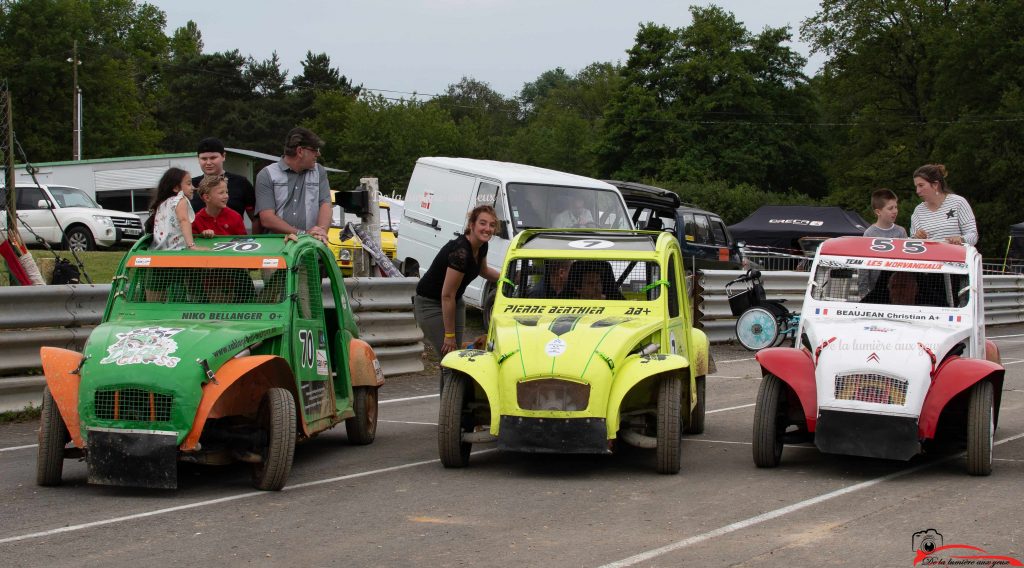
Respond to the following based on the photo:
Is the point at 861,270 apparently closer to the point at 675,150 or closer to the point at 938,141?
the point at 938,141

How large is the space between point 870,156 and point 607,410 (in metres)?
60.0

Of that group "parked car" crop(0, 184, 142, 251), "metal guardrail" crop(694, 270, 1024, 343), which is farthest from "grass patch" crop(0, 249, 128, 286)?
"metal guardrail" crop(694, 270, 1024, 343)

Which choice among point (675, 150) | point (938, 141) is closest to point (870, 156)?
point (938, 141)

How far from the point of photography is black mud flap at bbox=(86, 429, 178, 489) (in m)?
7.04

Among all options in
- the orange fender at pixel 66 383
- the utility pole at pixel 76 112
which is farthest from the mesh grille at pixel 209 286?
the utility pole at pixel 76 112

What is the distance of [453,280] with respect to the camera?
32.2 ft

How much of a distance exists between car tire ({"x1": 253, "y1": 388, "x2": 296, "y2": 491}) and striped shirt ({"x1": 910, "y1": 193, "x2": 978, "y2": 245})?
5.65 meters

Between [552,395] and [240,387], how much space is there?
2.00 metres

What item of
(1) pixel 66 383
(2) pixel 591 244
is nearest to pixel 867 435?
(2) pixel 591 244

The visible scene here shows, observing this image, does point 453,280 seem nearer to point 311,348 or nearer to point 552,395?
point 311,348

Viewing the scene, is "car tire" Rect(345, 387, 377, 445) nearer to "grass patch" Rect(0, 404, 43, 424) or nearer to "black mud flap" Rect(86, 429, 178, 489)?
"black mud flap" Rect(86, 429, 178, 489)

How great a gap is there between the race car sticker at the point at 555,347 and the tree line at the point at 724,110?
51.4m

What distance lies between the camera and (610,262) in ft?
30.3

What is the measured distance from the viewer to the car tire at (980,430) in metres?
7.96
